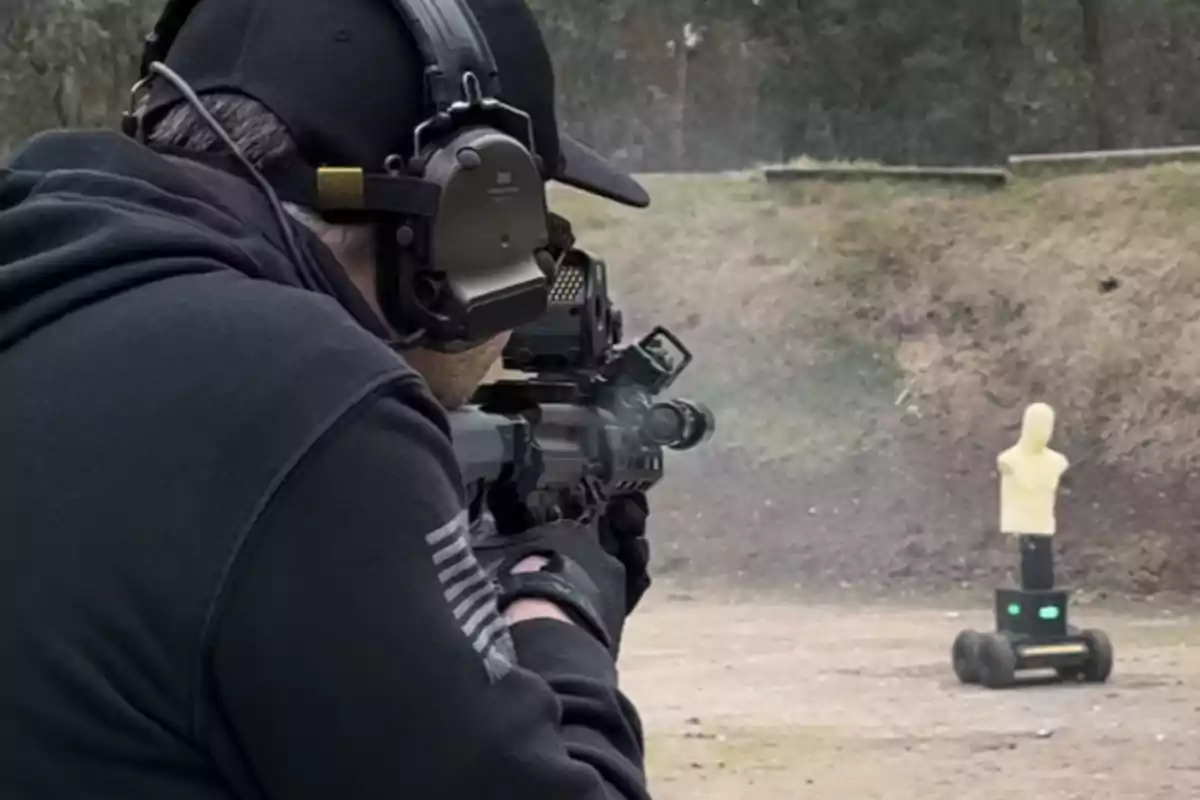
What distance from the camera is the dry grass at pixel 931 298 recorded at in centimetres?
688

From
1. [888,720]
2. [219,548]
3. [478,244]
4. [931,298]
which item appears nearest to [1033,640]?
[888,720]

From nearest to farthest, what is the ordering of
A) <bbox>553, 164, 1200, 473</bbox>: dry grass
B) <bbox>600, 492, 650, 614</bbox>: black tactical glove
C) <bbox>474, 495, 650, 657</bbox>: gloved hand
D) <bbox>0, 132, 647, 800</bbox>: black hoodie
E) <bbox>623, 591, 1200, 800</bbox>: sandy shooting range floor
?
<bbox>0, 132, 647, 800</bbox>: black hoodie → <bbox>474, 495, 650, 657</bbox>: gloved hand → <bbox>600, 492, 650, 614</bbox>: black tactical glove → <bbox>623, 591, 1200, 800</bbox>: sandy shooting range floor → <bbox>553, 164, 1200, 473</bbox>: dry grass

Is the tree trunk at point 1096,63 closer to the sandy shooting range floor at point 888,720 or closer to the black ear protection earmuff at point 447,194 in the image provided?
the sandy shooting range floor at point 888,720

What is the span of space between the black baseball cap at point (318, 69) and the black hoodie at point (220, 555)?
0.49 ft

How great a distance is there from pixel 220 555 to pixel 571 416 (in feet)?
3.44

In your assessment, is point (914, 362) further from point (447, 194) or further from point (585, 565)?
point (447, 194)

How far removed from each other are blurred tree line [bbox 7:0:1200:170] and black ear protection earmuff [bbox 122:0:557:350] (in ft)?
24.1

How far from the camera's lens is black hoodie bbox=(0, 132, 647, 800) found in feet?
2.13

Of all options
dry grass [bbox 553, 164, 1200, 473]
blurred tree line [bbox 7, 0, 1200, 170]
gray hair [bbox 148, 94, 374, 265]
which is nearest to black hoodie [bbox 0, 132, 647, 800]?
gray hair [bbox 148, 94, 374, 265]

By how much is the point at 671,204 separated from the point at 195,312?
7675mm

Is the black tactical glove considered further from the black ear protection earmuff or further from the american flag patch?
the american flag patch

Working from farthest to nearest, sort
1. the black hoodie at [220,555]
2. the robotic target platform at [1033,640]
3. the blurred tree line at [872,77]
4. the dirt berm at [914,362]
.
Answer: the blurred tree line at [872,77] < the dirt berm at [914,362] < the robotic target platform at [1033,640] < the black hoodie at [220,555]

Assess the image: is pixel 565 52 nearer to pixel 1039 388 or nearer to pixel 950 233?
pixel 950 233

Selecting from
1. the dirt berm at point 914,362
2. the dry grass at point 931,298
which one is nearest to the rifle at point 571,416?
the dirt berm at point 914,362
